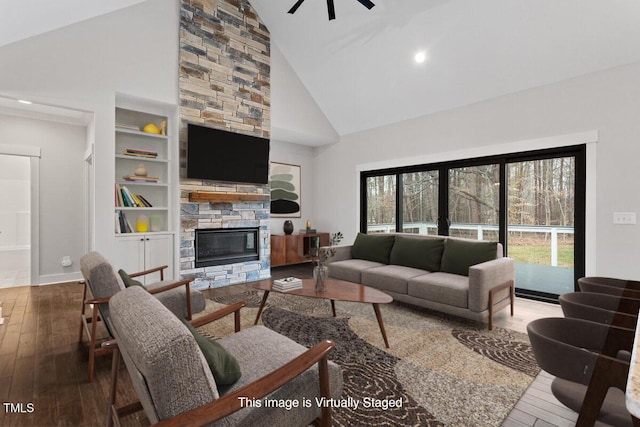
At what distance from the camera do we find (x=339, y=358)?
239cm

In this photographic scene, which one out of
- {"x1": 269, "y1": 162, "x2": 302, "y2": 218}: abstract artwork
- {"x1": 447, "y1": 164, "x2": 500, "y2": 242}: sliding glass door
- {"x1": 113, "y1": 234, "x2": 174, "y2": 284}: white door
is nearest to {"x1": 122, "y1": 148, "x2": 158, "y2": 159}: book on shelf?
{"x1": 113, "y1": 234, "x2": 174, "y2": 284}: white door

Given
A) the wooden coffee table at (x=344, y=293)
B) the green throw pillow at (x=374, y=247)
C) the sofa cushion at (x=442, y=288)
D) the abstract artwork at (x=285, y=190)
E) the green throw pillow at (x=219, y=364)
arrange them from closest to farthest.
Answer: the green throw pillow at (x=219, y=364) → the wooden coffee table at (x=344, y=293) → the sofa cushion at (x=442, y=288) → the green throw pillow at (x=374, y=247) → the abstract artwork at (x=285, y=190)

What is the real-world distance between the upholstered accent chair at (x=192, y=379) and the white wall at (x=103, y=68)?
3284 mm

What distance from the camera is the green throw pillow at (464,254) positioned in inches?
135

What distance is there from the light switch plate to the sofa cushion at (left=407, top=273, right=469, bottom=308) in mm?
1791

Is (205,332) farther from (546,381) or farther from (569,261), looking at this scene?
(569,261)

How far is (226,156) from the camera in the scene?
15.6 feet

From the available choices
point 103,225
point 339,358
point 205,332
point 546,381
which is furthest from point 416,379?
point 103,225

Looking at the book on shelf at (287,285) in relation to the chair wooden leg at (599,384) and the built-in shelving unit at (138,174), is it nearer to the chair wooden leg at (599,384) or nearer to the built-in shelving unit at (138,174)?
the chair wooden leg at (599,384)

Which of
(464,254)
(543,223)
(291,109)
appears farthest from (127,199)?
(543,223)

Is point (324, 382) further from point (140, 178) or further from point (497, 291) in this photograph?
point (140, 178)

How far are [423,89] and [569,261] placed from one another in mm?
3041

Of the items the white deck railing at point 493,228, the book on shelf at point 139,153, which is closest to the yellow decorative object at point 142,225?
the book on shelf at point 139,153

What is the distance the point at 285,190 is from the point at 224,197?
6.65 feet
